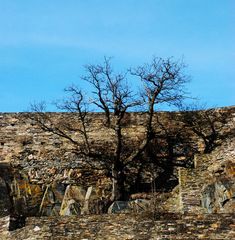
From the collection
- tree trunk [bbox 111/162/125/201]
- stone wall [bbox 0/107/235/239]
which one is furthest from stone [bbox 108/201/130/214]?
tree trunk [bbox 111/162/125/201]

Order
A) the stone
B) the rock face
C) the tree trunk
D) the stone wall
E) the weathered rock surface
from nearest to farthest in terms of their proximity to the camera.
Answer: the weathered rock surface
the stone wall
the rock face
the stone
the tree trunk

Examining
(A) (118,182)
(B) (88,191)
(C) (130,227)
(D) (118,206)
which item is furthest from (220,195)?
(B) (88,191)

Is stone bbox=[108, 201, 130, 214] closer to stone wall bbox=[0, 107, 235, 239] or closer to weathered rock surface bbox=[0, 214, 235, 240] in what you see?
stone wall bbox=[0, 107, 235, 239]

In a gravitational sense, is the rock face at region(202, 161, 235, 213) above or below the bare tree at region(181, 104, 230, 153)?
below

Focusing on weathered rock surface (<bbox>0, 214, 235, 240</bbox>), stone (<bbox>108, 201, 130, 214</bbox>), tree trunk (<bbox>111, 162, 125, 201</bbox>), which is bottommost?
weathered rock surface (<bbox>0, 214, 235, 240</bbox>)

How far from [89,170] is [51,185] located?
1514mm

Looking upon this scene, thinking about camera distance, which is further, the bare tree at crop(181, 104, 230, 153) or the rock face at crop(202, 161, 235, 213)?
the bare tree at crop(181, 104, 230, 153)

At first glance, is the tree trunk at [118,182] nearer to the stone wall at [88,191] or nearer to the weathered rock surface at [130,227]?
the stone wall at [88,191]

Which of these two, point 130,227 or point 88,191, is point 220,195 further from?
point 88,191

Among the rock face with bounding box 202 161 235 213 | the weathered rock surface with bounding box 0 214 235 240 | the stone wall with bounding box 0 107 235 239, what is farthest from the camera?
the rock face with bounding box 202 161 235 213

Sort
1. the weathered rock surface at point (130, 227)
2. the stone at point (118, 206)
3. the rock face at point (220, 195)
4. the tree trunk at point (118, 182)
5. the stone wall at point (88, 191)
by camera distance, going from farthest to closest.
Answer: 1. the tree trunk at point (118, 182)
2. the stone at point (118, 206)
3. the rock face at point (220, 195)
4. the stone wall at point (88, 191)
5. the weathered rock surface at point (130, 227)

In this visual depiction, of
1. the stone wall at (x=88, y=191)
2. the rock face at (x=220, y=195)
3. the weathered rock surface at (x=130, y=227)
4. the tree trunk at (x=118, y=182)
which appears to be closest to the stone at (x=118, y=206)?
the stone wall at (x=88, y=191)

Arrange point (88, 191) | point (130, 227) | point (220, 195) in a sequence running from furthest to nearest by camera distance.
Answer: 1. point (88, 191)
2. point (220, 195)
3. point (130, 227)

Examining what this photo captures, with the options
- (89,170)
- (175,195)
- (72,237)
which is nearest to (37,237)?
(72,237)
